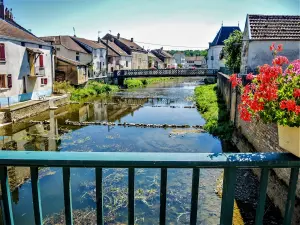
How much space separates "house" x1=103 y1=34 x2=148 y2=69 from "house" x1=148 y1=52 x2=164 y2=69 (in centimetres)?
300

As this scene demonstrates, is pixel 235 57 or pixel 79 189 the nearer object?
pixel 79 189

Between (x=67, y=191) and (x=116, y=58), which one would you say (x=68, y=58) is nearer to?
(x=116, y=58)

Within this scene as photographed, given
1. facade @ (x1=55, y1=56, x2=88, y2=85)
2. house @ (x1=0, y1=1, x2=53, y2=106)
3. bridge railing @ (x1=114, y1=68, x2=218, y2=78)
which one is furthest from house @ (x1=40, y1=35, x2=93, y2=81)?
bridge railing @ (x1=114, y1=68, x2=218, y2=78)

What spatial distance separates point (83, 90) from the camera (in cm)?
3428

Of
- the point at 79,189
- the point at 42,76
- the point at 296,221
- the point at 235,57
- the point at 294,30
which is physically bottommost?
the point at 79,189

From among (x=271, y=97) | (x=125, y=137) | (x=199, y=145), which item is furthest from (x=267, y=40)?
(x=271, y=97)

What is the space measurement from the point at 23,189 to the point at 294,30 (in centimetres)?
2119

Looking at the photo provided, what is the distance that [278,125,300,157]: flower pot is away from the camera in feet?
5.43

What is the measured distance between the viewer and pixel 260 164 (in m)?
1.61

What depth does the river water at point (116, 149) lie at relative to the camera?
7.98 meters

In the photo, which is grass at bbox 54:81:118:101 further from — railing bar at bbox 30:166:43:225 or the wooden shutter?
railing bar at bbox 30:166:43:225

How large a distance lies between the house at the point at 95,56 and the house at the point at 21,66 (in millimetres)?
15511

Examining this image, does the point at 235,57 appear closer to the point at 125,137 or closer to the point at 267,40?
Answer: the point at 267,40

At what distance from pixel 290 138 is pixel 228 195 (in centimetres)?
58
